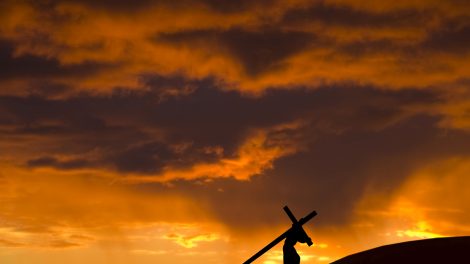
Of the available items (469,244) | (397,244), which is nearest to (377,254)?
(397,244)

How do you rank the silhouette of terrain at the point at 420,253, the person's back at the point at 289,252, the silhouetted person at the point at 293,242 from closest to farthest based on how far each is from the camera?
1. the silhouette of terrain at the point at 420,253
2. the silhouetted person at the point at 293,242
3. the person's back at the point at 289,252

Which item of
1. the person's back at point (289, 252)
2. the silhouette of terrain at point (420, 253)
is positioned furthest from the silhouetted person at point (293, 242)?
the silhouette of terrain at point (420, 253)

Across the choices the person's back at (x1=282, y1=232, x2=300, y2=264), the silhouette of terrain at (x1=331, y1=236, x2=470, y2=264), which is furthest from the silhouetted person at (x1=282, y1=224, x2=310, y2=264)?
the silhouette of terrain at (x1=331, y1=236, x2=470, y2=264)

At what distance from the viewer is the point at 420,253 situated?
2545cm

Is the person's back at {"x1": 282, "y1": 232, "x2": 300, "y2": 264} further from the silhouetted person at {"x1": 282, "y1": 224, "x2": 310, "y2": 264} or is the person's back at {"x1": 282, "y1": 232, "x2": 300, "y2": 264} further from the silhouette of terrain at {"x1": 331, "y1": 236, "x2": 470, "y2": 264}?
the silhouette of terrain at {"x1": 331, "y1": 236, "x2": 470, "y2": 264}

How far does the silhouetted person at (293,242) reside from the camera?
2470 centimetres

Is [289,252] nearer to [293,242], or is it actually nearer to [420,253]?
[293,242]

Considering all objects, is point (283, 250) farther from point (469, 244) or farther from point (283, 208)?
point (469, 244)

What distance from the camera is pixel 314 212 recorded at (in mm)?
24484

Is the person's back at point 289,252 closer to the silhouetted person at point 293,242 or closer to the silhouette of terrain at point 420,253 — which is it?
the silhouetted person at point 293,242

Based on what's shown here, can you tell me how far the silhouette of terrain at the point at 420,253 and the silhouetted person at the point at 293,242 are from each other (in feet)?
9.63

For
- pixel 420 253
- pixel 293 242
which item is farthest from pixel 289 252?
pixel 420 253

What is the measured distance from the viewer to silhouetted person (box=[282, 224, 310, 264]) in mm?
24703

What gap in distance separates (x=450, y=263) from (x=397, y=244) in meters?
4.31
